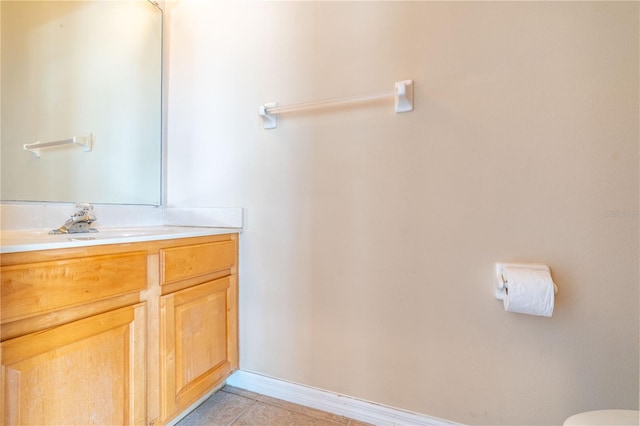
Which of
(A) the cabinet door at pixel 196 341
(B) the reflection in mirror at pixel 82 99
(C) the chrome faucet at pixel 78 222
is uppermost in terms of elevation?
(B) the reflection in mirror at pixel 82 99

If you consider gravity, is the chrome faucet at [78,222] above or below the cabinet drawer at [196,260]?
above

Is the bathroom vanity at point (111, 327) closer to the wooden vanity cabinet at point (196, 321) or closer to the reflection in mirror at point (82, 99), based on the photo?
the wooden vanity cabinet at point (196, 321)

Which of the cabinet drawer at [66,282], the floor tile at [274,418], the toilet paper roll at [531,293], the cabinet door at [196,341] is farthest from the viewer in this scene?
the floor tile at [274,418]

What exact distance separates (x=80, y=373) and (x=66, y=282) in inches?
10.9

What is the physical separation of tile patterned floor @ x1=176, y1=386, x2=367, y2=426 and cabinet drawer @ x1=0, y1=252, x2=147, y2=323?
69 cm

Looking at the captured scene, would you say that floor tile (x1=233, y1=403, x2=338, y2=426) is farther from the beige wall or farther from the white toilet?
the white toilet

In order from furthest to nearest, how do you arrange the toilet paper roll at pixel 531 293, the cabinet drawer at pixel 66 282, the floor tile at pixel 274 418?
the floor tile at pixel 274 418 < the toilet paper roll at pixel 531 293 < the cabinet drawer at pixel 66 282

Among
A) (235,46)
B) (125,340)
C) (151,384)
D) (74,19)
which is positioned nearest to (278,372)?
(151,384)

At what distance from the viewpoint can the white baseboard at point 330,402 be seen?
105cm

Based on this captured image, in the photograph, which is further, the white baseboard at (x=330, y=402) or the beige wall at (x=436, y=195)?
the white baseboard at (x=330, y=402)

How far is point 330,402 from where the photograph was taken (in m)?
1.16

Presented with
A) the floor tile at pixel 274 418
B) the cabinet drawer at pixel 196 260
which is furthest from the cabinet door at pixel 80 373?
the floor tile at pixel 274 418

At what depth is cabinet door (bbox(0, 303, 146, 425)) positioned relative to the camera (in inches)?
25.0

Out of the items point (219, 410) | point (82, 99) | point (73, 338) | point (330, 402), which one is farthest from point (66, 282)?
point (330, 402)
